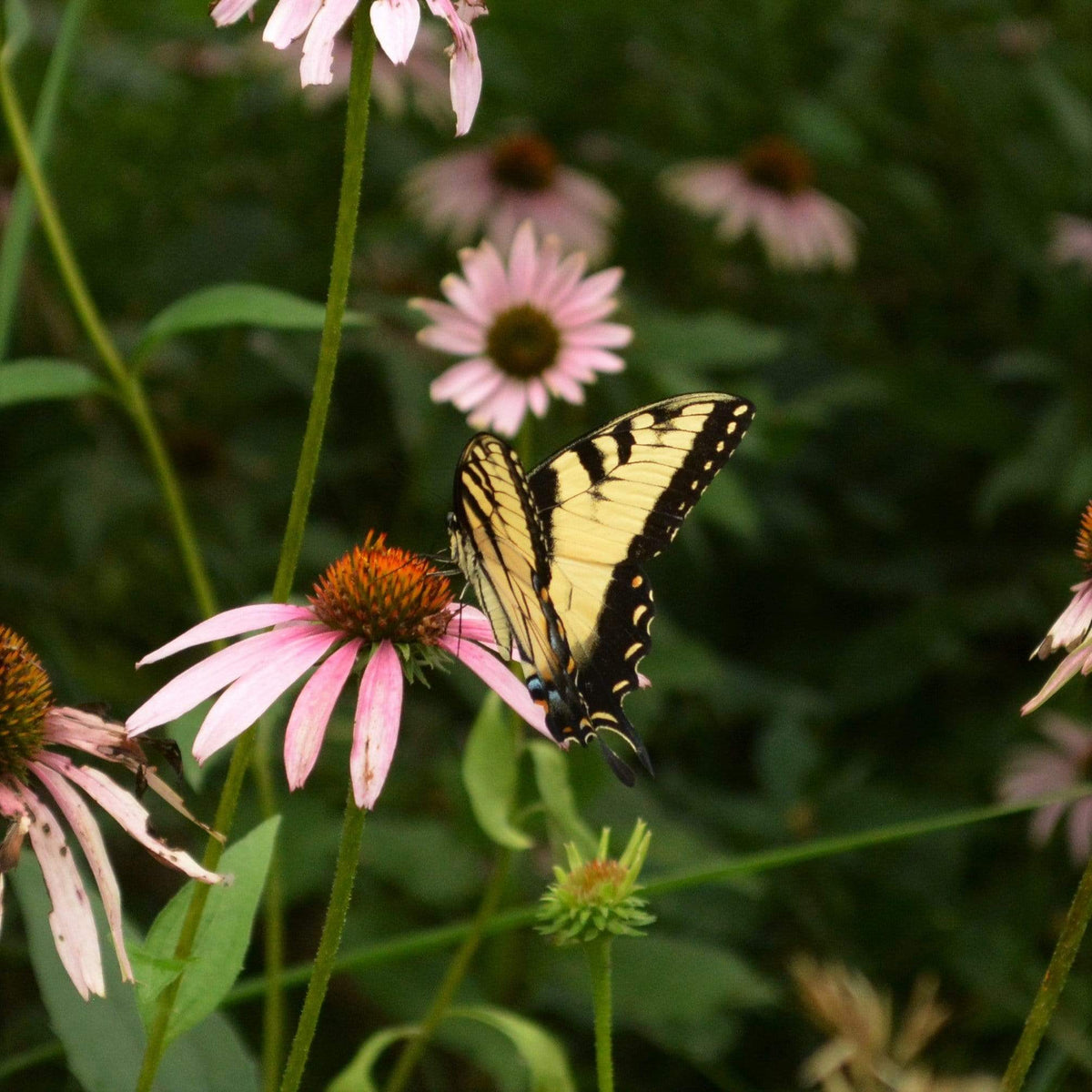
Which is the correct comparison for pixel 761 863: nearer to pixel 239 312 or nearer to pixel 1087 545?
pixel 1087 545

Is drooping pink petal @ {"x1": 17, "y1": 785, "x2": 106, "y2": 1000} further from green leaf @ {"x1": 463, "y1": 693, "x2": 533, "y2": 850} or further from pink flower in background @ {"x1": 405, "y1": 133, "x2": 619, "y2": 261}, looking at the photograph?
pink flower in background @ {"x1": 405, "y1": 133, "x2": 619, "y2": 261}

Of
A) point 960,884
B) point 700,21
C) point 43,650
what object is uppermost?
point 700,21

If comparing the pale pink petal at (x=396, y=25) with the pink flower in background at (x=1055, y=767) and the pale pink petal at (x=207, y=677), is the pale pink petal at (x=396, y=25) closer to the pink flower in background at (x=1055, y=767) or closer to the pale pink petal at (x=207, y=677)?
the pale pink petal at (x=207, y=677)

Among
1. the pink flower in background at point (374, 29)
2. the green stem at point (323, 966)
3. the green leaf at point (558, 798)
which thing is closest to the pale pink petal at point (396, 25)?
the pink flower in background at point (374, 29)

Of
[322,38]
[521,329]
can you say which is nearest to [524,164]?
[521,329]

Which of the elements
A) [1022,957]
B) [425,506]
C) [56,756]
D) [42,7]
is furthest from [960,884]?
[42,7]

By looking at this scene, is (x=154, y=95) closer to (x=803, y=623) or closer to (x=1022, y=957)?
(x=803, y=623)
